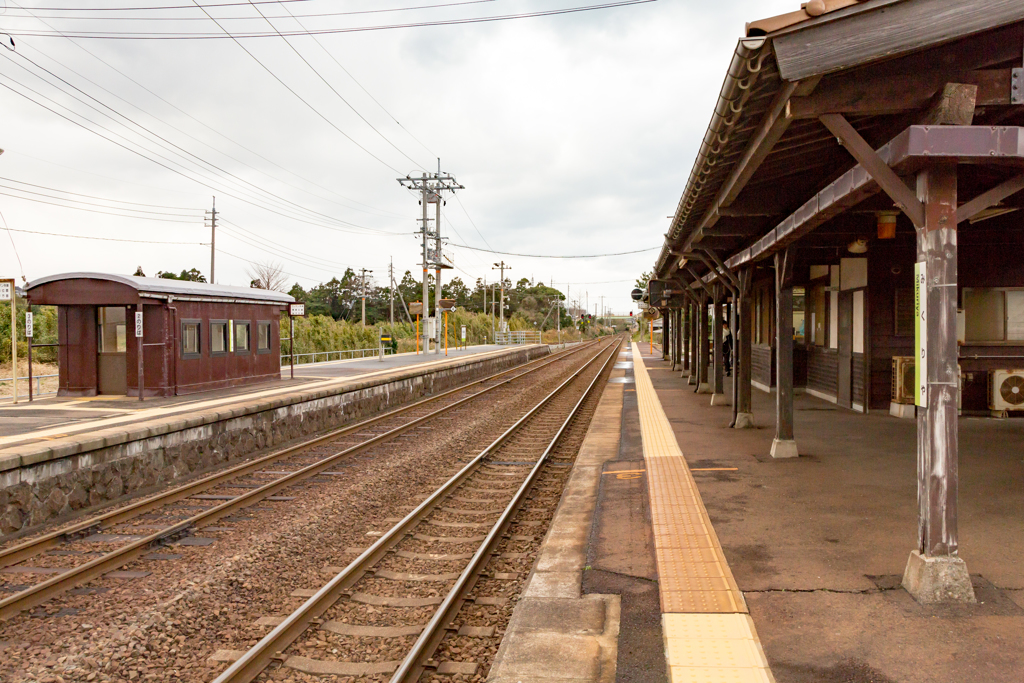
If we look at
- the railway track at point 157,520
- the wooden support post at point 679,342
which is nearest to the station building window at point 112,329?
the railway track at point 157,520

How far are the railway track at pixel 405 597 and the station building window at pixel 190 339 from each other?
8160 millimetres

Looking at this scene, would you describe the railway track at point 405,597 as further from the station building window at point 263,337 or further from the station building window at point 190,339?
the station building window at point 263,337

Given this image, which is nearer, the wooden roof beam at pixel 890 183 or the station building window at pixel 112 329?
the wooden roof beam at pixel 890 183

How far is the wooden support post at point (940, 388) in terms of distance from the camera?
13.6 ft

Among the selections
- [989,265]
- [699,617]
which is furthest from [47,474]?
[989,265]

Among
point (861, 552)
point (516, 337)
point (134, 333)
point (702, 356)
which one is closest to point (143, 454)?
point (134, 333)

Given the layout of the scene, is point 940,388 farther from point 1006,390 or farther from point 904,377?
point 1006,390

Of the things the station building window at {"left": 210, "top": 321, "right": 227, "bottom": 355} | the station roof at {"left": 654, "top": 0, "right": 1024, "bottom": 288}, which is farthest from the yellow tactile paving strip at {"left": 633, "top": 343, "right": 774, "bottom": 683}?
the station building window at {"left": 210, "top": 321, "right": 227, "bottom": 355}

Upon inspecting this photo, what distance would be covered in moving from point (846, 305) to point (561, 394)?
8827 millimetres

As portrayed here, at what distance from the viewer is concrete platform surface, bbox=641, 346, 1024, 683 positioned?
351 cm

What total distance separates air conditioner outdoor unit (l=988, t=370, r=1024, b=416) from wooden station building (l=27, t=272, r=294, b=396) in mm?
13786

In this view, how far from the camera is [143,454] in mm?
9172

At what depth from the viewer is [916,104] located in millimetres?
4438

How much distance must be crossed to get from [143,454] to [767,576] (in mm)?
7738
